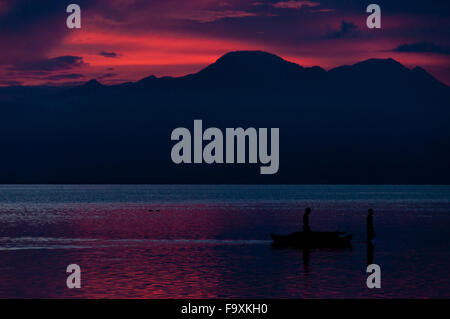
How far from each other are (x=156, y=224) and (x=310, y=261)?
164 ft

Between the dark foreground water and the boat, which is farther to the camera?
the boat

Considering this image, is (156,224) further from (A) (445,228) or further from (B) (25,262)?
(B) (25,262)

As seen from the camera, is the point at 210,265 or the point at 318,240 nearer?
the point at 210,265

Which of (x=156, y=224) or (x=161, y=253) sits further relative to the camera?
(x=156, y=224)

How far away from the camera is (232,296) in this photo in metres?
35.2

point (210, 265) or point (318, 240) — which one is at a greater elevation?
point (318, 240)

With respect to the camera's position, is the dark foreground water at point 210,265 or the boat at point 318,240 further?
the boat at point 318,240

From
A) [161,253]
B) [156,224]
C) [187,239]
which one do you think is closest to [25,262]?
[161,253]

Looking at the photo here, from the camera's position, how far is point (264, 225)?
95.8 m
